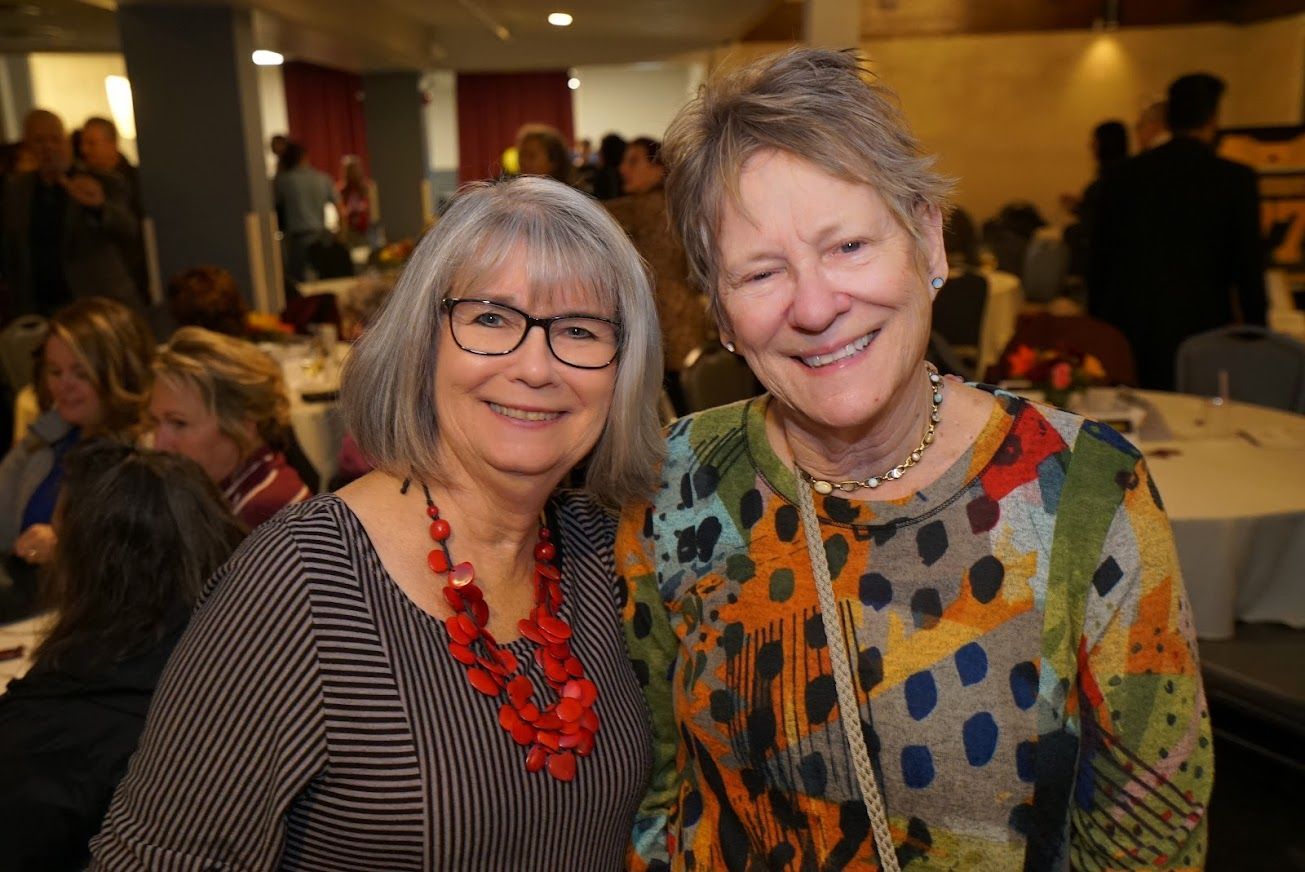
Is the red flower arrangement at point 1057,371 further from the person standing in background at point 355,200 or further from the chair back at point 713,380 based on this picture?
the person standing in background at point 355,200

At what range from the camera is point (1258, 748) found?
315 centimetres

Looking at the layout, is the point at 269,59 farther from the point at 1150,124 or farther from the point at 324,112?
the point at 1150,124

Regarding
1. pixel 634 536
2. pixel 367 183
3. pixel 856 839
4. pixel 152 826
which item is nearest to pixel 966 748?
pixel 856 839

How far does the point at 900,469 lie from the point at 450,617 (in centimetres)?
57

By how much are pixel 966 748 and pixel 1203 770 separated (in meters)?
0.27

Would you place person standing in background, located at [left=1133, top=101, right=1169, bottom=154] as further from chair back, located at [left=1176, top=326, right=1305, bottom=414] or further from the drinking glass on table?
the drinking glass on table

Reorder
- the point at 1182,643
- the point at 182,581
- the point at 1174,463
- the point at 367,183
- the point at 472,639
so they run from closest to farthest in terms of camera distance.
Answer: the point at 1182,643 < the point at 472,639 < the point at 182,581 < the point at 1174,463 < the point at 367,183

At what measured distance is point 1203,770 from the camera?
3.91ft

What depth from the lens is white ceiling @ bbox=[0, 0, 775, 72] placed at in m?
9.21

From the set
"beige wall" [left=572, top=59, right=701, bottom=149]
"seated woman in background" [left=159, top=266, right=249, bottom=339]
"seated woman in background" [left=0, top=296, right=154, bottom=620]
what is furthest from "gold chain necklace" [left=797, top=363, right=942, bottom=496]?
"beige wall" [left=572, top=59, right=701, bottom=149]

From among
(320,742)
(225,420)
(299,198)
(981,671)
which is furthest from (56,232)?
(981,671)

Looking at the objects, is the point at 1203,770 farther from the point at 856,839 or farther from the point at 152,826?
the point at 152,826

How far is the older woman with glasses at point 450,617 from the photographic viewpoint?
1240mm

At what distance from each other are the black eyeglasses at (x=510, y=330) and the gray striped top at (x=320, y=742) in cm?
27
